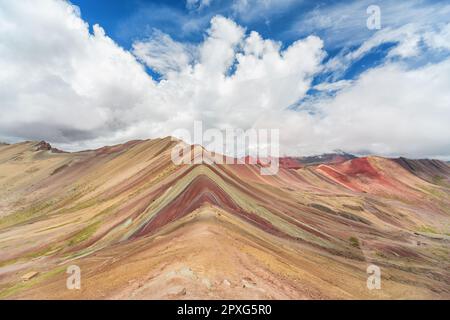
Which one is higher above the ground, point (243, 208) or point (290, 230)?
point (243, 208)

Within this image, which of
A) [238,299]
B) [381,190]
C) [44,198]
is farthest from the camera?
[381,190]

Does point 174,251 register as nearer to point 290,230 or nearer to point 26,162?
point 290,230

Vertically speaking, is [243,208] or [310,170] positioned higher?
[310,170]

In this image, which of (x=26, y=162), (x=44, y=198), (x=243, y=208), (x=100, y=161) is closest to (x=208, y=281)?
(x=243, y=208)

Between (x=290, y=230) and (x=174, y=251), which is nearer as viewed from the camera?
(x=174, y=251)
